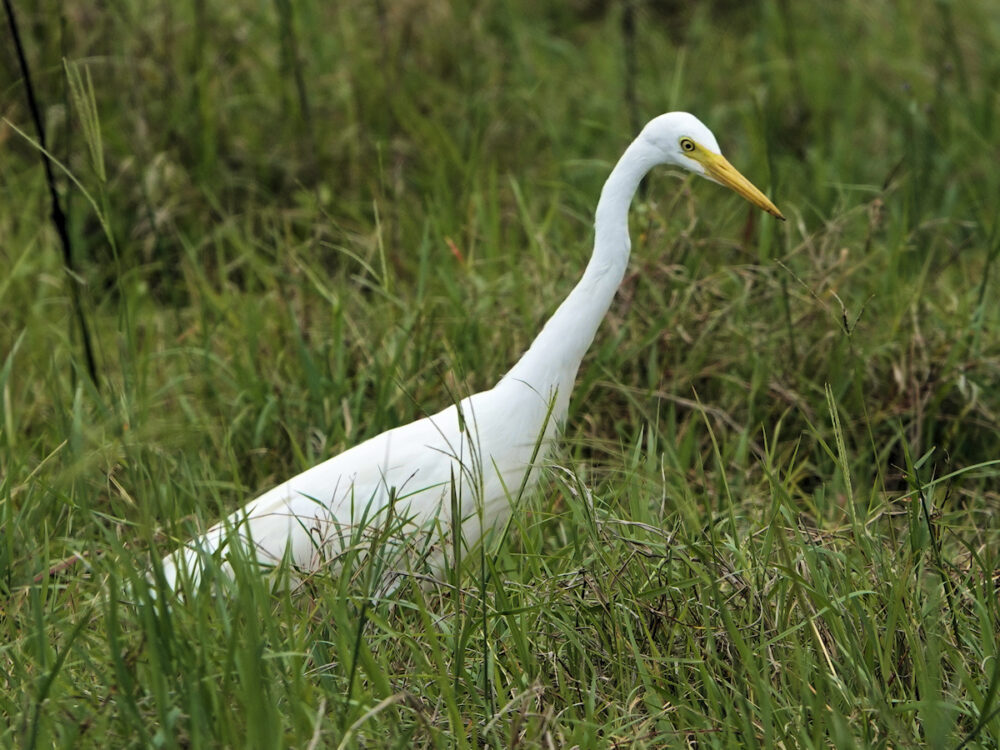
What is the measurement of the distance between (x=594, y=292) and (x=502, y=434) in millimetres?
361

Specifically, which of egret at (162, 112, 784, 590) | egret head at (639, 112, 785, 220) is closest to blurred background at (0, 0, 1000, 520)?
egret at (162, 112, 784, 590)

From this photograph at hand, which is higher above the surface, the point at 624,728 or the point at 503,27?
the point at 503,27

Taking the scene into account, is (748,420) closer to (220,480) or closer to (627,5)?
(220,480)

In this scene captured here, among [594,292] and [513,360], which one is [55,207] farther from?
[594,292]

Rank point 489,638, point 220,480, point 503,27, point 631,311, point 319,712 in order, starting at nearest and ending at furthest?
1. point 319,712
2. point 489,638
3. point 220,480
4. point 631,311
5. point 503,27

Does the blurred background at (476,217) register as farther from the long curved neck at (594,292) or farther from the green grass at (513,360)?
the long curved neck at (594,292)

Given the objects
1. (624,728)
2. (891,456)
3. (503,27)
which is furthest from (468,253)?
(624,728)

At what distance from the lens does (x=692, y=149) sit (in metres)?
2.66

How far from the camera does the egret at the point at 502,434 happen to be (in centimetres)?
262

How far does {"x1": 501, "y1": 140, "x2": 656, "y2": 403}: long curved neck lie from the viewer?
8.54ft

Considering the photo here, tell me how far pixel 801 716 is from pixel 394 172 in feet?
9.48

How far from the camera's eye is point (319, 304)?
3.81m

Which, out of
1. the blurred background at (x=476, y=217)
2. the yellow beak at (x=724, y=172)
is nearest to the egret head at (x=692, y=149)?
the yellow beak at (x=724, y=172)

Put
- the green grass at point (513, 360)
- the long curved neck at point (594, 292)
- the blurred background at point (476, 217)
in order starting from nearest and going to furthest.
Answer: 1. the green grass at point (513, 360)
2. the long curved neck at point (594, 292)
3. the blurred background at point (476, 217)
